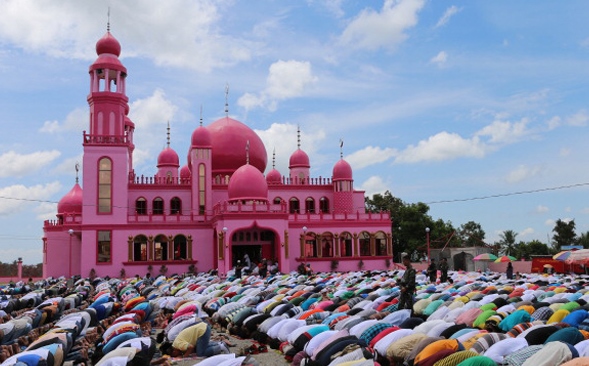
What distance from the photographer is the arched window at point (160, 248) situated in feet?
104

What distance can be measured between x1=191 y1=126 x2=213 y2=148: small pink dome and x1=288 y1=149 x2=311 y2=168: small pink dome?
7370 millimetres

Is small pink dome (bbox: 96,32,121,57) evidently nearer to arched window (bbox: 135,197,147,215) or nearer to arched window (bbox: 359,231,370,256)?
arched window (bbox: 135,197,147,215)

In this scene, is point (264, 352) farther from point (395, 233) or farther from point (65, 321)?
point (395, 233)

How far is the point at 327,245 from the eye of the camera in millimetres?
33656

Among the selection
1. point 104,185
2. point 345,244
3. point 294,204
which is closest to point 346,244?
point 345,244

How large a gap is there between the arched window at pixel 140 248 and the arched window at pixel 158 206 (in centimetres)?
390

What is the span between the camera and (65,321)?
418 inches

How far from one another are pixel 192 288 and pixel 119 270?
1292 centimetres

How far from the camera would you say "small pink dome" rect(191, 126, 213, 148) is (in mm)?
34562

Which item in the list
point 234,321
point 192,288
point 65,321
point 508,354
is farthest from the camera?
point 192,288

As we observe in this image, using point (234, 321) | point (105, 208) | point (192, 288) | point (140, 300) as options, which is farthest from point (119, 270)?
point (234, 321)

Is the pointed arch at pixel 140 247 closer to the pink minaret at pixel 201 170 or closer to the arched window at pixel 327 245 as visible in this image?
the pink minaret at pixel 201 170

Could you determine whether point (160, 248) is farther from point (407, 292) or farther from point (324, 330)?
point (324, 330)

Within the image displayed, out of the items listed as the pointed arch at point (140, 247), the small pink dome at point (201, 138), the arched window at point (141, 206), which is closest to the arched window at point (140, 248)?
the pointed arch at point (140, 247)
